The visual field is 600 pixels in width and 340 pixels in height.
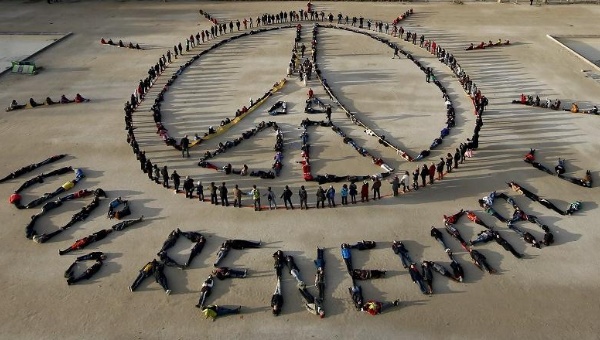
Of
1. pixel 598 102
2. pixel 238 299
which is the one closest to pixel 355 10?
pixel 598 102

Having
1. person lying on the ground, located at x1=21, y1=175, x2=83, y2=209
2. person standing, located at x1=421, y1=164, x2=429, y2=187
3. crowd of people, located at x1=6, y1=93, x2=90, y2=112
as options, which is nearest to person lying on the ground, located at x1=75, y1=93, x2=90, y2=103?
crowd of people, located at x1=6, y1=93, x2=90, y2=112

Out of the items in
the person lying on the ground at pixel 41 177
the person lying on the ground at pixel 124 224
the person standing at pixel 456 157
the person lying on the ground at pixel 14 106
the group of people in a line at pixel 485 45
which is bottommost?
the person lying on the ground at pixel 124 224

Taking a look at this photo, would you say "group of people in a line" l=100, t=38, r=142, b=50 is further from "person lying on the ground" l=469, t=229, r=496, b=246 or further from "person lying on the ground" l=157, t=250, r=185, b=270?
"person lying on the ground" l=469, t=229, r=496, b=246

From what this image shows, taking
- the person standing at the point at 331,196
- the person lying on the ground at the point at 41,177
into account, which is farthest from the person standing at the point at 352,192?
the person lying on the ground at the point at 41,177

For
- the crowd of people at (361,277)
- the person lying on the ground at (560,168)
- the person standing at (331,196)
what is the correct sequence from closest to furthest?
the crowd of people at (361,277), the person standing at (331,196), the person lying on the ground at (560,168)

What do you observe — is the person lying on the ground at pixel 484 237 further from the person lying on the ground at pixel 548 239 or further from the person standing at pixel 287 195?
the person standing at pixel 287 195

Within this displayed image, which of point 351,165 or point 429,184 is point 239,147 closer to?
point 351,165

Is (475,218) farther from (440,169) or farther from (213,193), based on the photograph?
(213,193)
